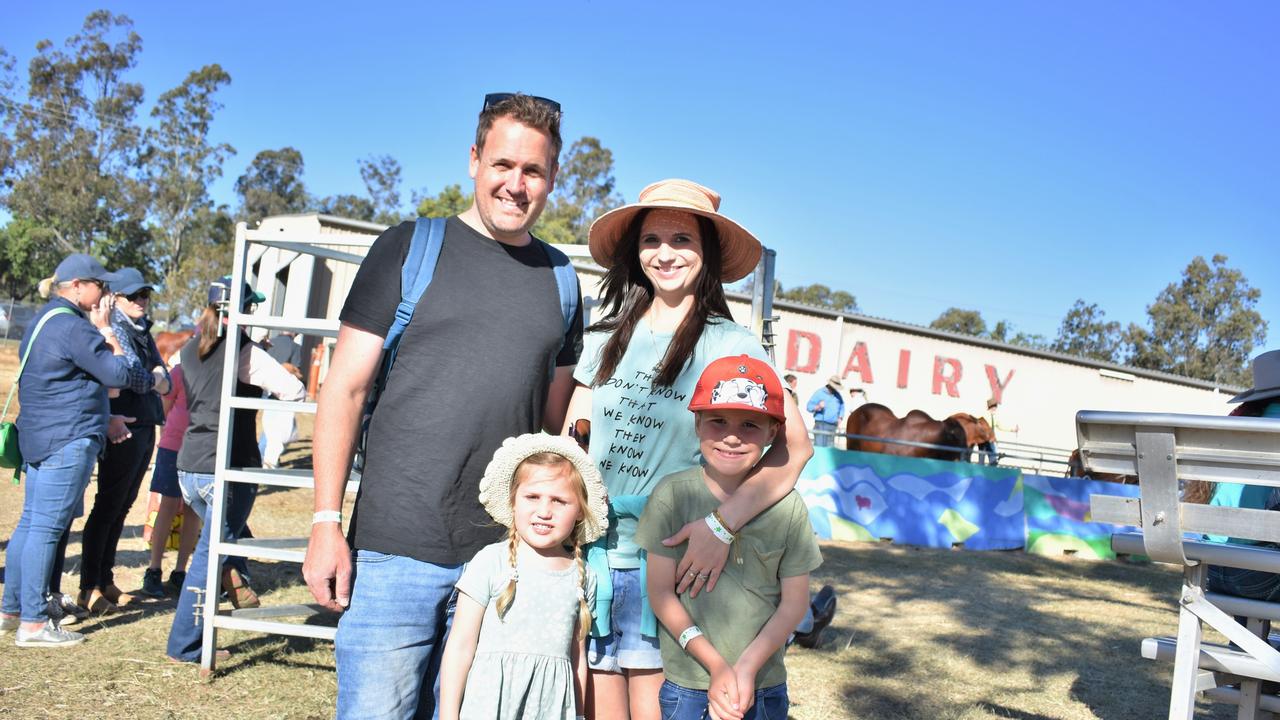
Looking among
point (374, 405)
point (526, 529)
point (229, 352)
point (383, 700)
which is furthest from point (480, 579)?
point (229, 352)

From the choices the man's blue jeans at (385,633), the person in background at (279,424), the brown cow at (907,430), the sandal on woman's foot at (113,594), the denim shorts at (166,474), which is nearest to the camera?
the man's blue jeans at (385,633)

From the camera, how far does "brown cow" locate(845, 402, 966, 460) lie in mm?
15047

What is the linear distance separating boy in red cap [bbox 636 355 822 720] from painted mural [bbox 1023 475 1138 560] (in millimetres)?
10762

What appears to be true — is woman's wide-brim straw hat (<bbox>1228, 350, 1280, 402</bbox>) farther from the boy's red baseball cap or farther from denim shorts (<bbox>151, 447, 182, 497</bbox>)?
denim shorts (<bbox>151, 447, 182, 497</bbox>)

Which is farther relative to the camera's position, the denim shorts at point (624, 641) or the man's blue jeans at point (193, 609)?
the man's blue jeans at point (193, 609)

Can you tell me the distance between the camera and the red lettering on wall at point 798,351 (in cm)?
2728

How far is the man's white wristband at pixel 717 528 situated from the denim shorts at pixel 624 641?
283 millimetres

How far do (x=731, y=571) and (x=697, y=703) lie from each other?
362 millimetres

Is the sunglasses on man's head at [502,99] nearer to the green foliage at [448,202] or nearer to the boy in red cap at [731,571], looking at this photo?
the boy in red cap at [731,571]

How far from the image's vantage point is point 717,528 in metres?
2.39

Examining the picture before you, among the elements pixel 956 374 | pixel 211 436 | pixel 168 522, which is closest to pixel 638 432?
pixel 211 436

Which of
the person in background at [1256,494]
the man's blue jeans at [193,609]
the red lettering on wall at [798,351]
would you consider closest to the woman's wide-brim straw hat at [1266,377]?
the person in background at [1256,494]

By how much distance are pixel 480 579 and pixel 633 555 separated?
1.41 ft

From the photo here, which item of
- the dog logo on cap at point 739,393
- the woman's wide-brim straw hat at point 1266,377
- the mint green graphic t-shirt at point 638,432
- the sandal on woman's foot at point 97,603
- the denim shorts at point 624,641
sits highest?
the woman's wide-brim straw hat at point 1266,377
